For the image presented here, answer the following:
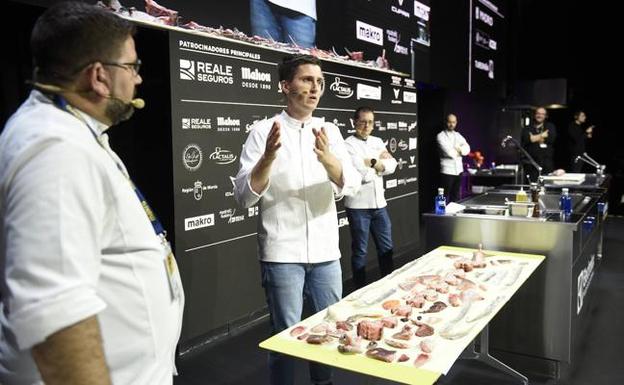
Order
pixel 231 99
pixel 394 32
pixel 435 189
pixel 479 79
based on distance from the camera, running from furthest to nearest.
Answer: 1. pixel 479 79
2. pixel 435 189
3. pixel 394 32
4. pixel 231 99

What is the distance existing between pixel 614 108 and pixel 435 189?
412 cm

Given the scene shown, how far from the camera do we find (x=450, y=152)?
22.6 feet

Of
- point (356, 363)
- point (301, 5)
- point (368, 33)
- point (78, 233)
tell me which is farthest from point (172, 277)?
point (368, 33)

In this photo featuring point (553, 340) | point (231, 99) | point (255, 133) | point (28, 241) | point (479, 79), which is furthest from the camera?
point (479, 79)

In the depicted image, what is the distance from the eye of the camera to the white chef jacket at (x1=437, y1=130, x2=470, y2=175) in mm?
6910

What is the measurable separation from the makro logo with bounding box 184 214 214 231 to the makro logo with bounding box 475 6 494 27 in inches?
258

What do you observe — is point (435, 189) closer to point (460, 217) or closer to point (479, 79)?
point (479, 79)

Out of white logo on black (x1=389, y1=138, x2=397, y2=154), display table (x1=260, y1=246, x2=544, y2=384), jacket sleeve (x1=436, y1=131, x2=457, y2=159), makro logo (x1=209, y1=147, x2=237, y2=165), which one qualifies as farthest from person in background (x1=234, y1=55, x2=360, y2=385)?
jacket sleeve (x1=436, y1=131, x2=457, y2=159)

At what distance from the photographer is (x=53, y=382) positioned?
84cm

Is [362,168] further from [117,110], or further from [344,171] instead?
[117,110]

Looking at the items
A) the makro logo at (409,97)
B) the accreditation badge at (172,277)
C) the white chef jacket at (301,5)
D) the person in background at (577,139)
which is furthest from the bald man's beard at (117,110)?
the person in background at (577,139)

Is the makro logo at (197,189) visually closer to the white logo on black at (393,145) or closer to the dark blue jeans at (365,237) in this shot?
the dark blue jeans at (365,237)

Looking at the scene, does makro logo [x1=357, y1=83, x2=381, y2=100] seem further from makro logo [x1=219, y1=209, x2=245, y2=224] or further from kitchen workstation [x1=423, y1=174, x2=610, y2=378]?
kitchen workstation [x1=423, y1=174, x2=610, y2=378]

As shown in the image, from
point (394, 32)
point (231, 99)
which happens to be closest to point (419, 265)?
point (231, 99)
